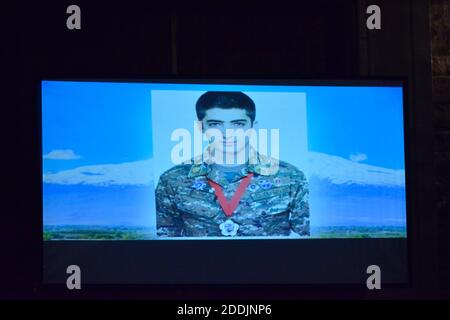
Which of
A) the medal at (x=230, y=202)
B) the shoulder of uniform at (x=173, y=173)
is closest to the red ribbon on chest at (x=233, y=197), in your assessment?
the medal at (x=230, y=202)

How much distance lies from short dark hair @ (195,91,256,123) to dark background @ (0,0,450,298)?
0.14 meters

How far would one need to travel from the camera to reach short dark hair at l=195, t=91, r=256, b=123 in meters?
5.24

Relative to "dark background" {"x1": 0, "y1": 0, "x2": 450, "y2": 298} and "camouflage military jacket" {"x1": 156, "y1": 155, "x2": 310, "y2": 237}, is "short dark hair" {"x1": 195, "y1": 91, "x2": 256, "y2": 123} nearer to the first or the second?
"dark background" {"x1": 0, "y1": 0, "x2": 450, "y2": 298}

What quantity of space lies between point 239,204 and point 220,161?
27cm

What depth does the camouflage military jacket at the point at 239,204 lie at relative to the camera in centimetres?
520

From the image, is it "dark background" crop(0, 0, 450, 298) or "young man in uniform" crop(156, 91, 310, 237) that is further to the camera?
"dark background" crop(0, 0, 450, 298)

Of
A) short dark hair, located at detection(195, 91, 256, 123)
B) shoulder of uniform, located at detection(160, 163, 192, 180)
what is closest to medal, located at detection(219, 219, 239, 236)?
shoulder of uniform, located at detection(160, 163, 192, 180)

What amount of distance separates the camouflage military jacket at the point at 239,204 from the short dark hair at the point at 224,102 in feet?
0.93

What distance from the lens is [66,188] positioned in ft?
16.9

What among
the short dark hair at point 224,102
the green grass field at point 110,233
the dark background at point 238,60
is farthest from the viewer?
the dark background at point 238,60

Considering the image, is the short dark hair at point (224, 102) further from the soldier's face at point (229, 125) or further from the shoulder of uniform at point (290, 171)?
the shoulder of uniform at point (290, 171)

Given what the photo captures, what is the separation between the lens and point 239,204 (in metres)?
5.23


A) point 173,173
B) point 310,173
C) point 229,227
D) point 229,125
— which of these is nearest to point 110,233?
point 173,173
